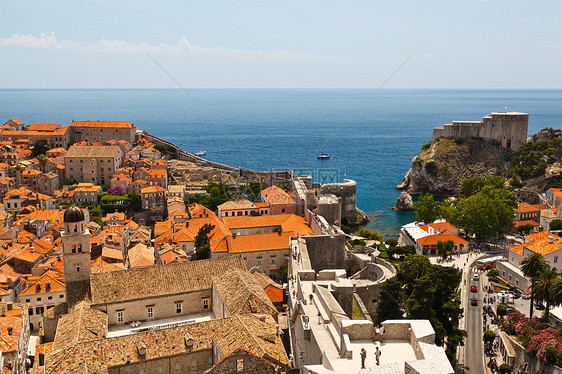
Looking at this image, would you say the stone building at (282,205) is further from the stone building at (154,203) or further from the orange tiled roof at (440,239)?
the stone building at (154,203)

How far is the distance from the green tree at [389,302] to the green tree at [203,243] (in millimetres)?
14068

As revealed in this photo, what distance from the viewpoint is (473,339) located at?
2480 centimetres

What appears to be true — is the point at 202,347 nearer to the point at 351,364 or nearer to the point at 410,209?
the point at 351,364

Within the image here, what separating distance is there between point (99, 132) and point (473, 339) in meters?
61.4

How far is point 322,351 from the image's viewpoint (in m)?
15.5

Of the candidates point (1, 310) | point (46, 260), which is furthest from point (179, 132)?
point (1, 310)

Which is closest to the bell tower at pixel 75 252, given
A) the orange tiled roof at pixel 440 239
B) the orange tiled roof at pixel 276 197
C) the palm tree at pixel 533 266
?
the orange tiled roof at pixel 276 197

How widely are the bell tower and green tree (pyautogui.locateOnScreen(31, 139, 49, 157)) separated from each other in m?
46.7

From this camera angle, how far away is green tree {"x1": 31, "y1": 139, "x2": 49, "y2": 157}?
215 ft

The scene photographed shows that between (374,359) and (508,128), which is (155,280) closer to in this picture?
(374,359)

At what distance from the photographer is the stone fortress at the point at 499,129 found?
6894 centimetres

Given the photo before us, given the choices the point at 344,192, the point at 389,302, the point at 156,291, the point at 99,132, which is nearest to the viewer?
the point at 389,302

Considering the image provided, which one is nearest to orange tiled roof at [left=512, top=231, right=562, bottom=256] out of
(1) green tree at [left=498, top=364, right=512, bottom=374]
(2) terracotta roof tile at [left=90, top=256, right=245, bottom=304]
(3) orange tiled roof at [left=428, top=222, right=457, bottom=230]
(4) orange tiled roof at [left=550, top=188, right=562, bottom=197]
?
(3) orange tiled roof at [left=428, top=222, right=457, bottom=230]

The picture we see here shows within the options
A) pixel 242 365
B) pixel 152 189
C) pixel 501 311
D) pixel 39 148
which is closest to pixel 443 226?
pixel 501 311
